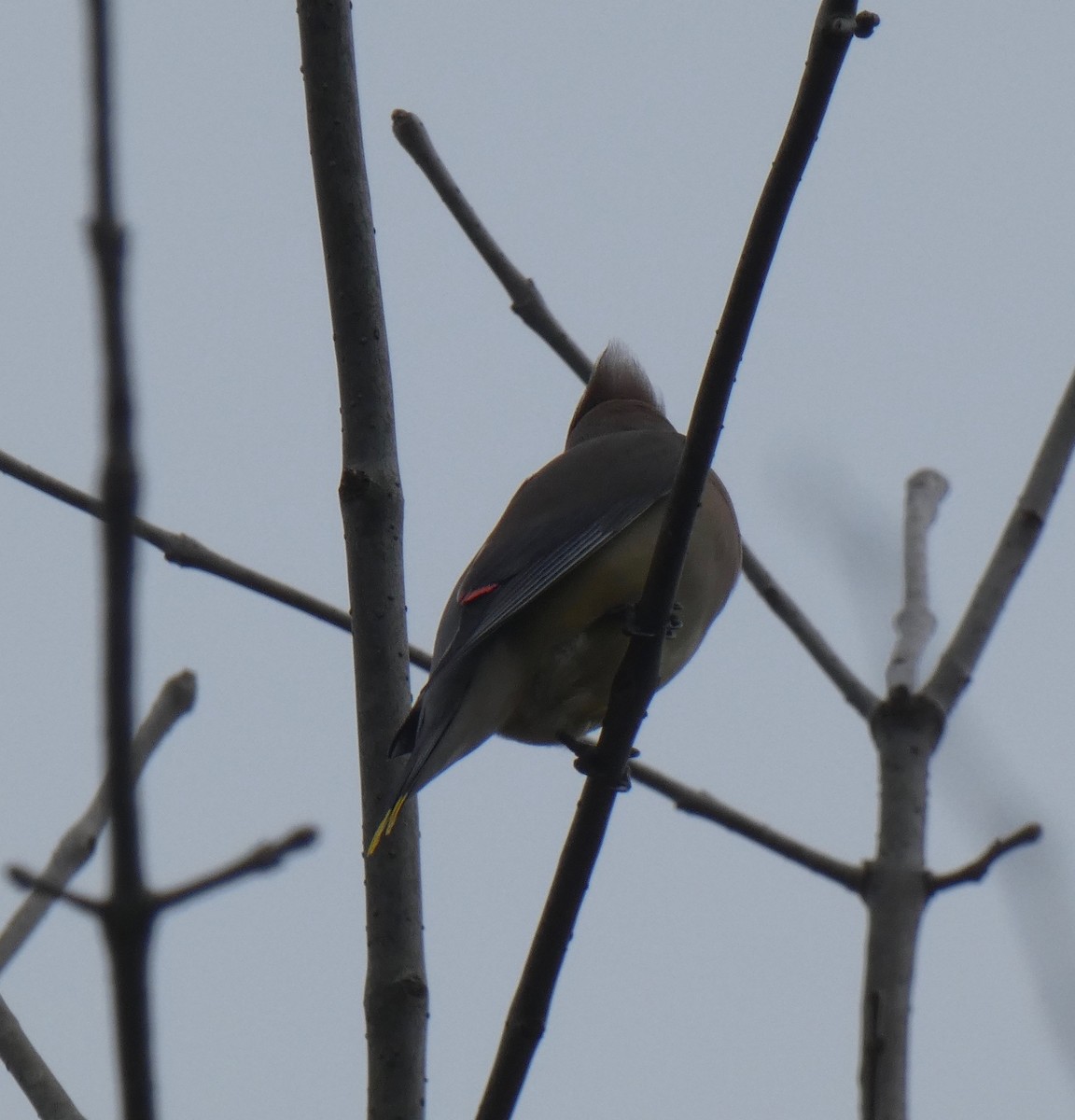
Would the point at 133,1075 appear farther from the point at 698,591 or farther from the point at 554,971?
the point at 698,591

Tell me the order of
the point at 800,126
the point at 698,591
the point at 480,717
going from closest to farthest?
the point at 800,126
the point at 480,717
the point at 698,591

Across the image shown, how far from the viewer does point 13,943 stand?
2.79 meters

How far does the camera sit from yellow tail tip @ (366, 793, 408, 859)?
279 cm

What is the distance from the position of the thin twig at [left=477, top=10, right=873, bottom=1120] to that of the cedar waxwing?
1.63 feet

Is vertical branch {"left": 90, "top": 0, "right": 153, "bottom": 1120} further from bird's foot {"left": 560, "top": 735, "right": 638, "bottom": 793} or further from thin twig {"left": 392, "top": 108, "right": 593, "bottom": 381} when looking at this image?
thin twig {"left": 392, "top": 108, "right": 593, "bottom": 381}

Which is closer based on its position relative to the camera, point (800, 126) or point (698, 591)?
point (800, 126)

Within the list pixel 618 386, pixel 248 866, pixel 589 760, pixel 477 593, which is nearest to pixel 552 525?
pixel 477 593

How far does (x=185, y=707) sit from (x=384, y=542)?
0.40 m

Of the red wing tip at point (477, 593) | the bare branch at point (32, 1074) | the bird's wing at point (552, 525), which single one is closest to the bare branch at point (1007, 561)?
Answer: the bird's wing at point (552, 525)

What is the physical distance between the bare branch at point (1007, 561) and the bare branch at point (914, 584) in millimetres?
73

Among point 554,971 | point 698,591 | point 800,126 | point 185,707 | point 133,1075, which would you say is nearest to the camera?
point 133,1075

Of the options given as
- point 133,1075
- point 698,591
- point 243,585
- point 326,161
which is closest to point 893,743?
point 698,591

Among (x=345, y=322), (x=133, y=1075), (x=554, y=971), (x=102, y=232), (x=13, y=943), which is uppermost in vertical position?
(x=345, y=322)

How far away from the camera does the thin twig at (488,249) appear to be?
3473mm
